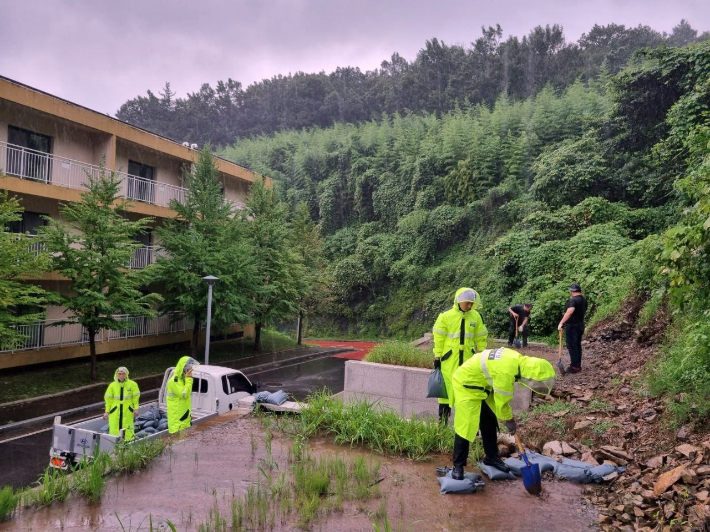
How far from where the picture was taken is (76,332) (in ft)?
62.8

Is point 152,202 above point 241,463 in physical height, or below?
above

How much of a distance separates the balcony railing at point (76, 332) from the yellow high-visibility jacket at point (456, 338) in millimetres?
12784

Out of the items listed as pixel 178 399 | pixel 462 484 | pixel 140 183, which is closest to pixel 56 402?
pixel 178 399

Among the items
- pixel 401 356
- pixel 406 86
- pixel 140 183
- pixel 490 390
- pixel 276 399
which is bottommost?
pixel 276 399

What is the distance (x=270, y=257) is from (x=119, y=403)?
18.1 m

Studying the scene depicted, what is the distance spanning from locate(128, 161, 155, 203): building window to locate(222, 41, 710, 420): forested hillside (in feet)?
49.3

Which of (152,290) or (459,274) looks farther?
(459,274)

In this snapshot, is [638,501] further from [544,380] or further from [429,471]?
[429,471]

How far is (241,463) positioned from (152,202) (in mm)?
18934

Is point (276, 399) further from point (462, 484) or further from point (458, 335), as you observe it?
point (462, 484)

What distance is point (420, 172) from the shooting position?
42.8 meters

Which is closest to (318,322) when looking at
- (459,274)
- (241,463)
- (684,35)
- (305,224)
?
(305,224)

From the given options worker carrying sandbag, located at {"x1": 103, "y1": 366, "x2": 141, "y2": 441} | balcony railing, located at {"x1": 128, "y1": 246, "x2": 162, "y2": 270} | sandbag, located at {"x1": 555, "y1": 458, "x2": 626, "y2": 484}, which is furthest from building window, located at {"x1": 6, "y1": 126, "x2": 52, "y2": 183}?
sandbag, located at {"x1": 555, "y1": 458, "x2": 626, "y2": 484}

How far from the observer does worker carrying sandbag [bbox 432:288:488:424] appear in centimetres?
647
